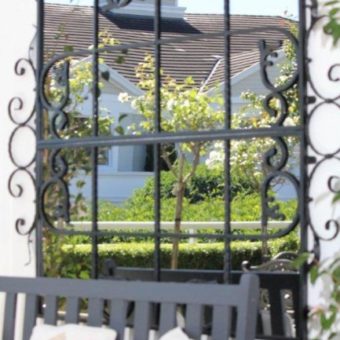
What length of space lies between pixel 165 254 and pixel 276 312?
0.59m

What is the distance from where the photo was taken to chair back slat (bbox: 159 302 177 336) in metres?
2.80

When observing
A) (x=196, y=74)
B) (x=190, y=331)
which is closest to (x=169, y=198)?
(x=196, y=74)

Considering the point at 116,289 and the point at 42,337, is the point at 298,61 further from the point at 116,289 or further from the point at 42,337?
the point at 42,337

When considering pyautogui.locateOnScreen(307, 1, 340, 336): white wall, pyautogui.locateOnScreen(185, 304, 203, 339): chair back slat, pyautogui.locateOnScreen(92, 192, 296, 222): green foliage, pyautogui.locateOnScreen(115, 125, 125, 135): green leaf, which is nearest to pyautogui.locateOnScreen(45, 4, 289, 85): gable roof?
pyautogui.locateOnScreen(115, 125, 125, 135): green leaf

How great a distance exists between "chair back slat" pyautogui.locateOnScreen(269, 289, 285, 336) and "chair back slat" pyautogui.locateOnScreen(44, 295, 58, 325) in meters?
0.66

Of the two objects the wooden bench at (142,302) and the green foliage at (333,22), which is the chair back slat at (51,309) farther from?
the green foliage at (333,22)

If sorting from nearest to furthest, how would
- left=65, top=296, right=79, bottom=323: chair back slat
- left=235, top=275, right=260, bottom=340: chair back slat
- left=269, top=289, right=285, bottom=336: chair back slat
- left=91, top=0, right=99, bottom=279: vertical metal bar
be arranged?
left=235, top=275, right=260, bottom=340: chair back slat < left=65, top=296, right=79, bottom=323: chair back slat < left=269, top=289, right=285, bottom=336: chair back slat < left=91, top=0, right=99, bottom=279: vertical metal bar

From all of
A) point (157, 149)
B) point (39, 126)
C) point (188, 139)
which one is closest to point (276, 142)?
point (188, 139)

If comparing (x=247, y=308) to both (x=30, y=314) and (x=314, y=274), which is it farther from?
(x=30, y=314)

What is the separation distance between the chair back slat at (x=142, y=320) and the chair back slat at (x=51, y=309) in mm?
306

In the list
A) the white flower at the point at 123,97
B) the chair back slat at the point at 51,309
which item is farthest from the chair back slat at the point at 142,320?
the white flower at the point at 123,97

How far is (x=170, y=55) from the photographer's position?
3656 millimetres

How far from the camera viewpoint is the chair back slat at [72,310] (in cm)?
299

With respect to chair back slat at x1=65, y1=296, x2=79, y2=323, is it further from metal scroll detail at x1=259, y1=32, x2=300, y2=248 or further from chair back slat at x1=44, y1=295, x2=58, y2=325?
metal scroll detail at x1=259, y1=32, x2=300, y2=248
